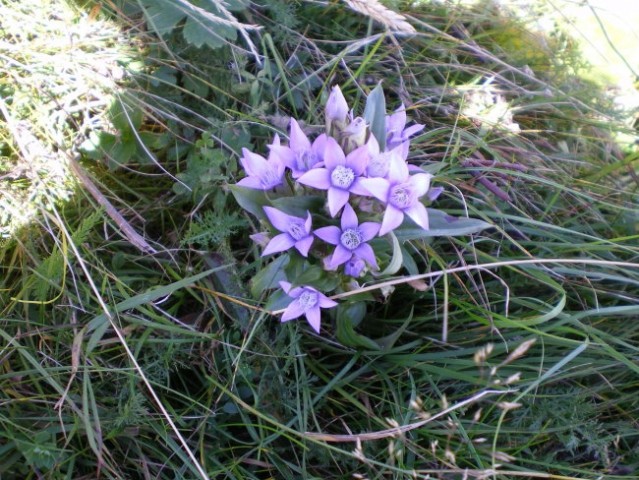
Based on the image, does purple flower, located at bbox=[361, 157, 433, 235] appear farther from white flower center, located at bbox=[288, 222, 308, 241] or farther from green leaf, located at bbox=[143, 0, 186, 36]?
green leaf, located at bbox=[143, 0, 186, 36]

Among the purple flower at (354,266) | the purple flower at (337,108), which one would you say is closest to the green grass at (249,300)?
the purple flower at (354,266)

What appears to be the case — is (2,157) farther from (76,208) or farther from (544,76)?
(544,76)

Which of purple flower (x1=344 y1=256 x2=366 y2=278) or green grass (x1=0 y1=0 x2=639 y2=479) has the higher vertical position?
purple flower (x1=344 y1=256 x2=366 y2=278)

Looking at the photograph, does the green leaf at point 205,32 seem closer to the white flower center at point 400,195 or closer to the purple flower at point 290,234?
the purple flower at point 290,234

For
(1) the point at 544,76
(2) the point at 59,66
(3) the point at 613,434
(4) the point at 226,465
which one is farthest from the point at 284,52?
(3) the point at 613,434

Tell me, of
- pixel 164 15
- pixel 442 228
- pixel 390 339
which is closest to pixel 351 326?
pixel 390 339

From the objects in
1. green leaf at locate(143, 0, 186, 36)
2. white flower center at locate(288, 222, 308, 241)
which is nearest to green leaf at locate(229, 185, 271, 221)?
white flower center at locate(288, 222, 308, 241)
